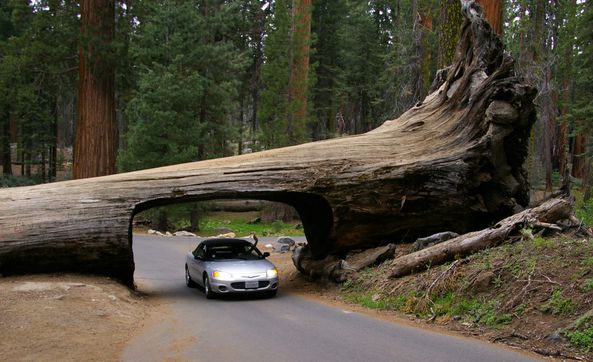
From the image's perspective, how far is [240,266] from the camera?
1271 centimetres

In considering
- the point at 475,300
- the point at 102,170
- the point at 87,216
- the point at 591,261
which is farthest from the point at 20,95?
the point at 591,261

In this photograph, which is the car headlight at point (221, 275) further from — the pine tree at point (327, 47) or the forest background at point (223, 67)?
the pine tree at point (327, 47)

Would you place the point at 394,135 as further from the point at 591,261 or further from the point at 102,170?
the point at 102,170

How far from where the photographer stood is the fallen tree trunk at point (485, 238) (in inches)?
425

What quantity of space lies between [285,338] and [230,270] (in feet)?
14.0

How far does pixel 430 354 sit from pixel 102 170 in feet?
44.0

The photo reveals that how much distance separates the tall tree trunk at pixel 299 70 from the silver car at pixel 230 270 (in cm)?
1620

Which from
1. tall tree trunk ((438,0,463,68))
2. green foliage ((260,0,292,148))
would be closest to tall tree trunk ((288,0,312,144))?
green foliage ((260,0,292,148))

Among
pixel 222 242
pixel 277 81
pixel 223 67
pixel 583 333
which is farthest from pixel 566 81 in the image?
pixel 583 333

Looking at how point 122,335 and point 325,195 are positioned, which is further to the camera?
point 325,195

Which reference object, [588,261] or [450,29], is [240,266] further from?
[450,29]

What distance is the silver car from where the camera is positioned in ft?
40.6

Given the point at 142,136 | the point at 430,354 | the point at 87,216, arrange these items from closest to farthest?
the point at 430,354 < the point at 87,216 < the point at 142,136

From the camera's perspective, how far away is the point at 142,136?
2745 centimetres
